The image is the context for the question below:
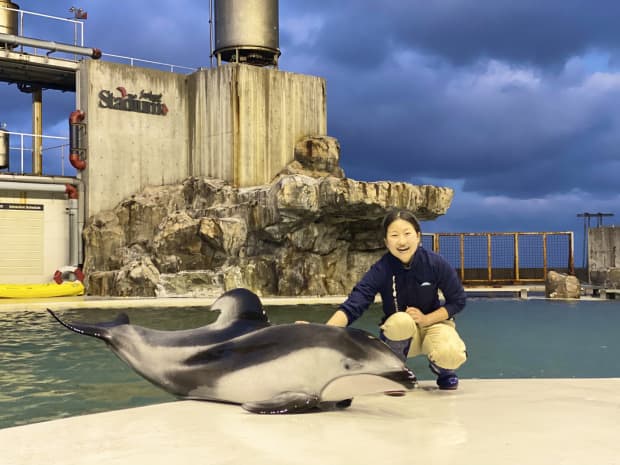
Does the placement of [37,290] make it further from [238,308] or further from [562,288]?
[238,308]

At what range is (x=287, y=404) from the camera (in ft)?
9.58

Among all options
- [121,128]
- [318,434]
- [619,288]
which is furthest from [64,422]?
[121,128]

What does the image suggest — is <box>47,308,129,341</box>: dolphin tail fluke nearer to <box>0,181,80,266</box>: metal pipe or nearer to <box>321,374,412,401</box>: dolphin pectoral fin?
<box>321,374,412,401</box>: dolphin pectoral fin

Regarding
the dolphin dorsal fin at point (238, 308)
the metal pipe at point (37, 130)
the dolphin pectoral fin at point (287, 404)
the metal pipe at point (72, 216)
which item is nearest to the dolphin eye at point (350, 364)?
the dolphin pectoral fin at point (287, 404)

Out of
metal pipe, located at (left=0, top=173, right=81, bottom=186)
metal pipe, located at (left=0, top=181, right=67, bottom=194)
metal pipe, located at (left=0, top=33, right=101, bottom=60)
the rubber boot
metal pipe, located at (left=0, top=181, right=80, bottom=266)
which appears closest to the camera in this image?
the rubber boot

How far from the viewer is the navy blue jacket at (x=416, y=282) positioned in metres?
3.56

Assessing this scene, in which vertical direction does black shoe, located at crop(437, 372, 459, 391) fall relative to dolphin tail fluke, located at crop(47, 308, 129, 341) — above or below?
below

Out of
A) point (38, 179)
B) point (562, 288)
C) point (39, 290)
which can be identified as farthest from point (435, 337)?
point (38, 179)

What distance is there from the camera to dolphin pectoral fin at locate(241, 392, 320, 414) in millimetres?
2912

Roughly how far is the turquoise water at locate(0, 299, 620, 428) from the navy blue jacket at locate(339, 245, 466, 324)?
70cm

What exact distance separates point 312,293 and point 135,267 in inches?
196

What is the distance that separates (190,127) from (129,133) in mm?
2145

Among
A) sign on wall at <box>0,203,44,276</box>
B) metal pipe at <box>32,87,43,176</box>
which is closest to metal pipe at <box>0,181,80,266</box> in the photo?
sign on wall at <box>0,203,44,276</box>

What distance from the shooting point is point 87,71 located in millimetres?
19594
